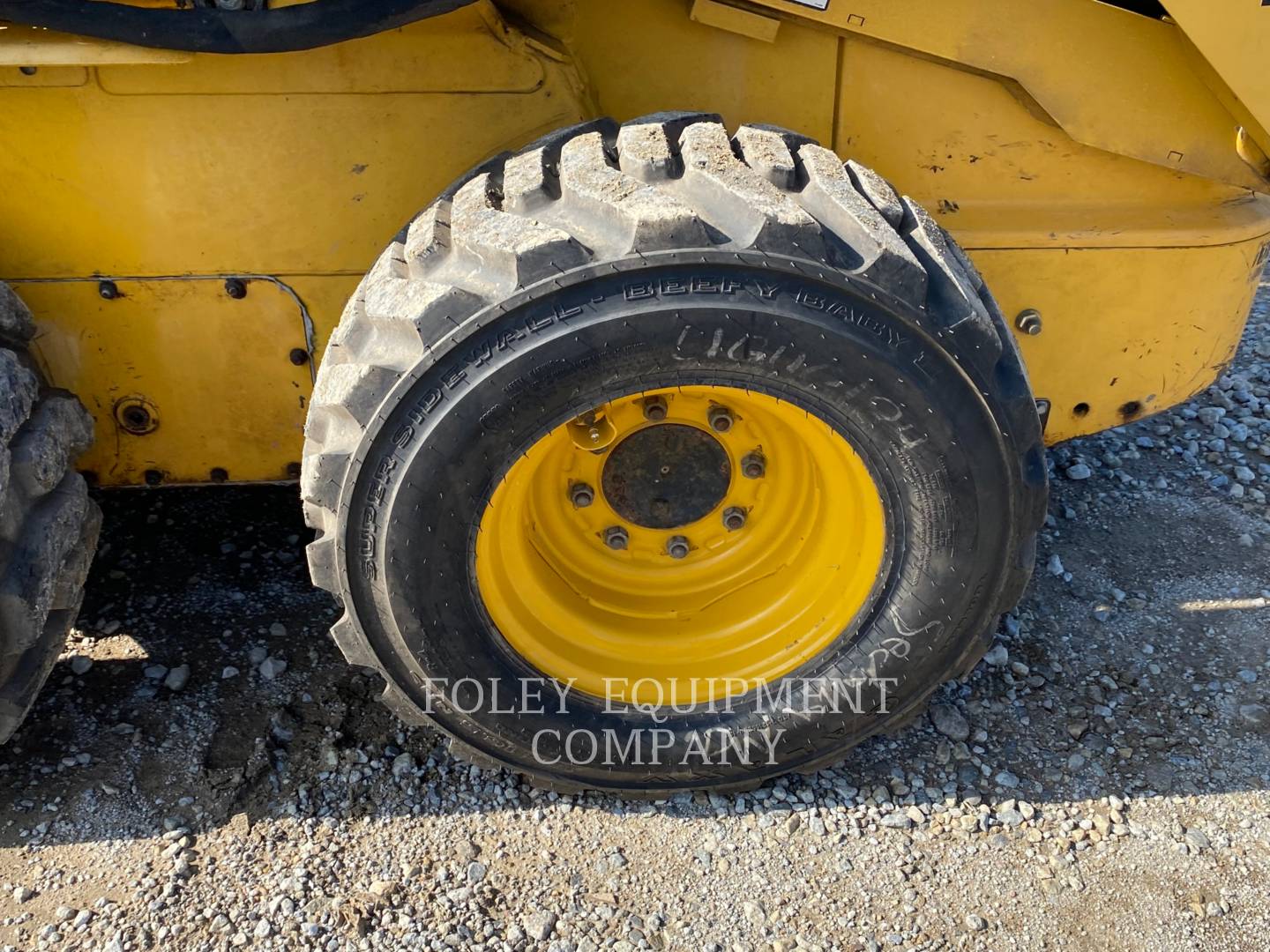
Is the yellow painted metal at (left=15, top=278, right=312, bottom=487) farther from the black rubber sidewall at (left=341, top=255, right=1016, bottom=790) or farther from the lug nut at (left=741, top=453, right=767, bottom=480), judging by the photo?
the lug nut at (left=741, top=453, right=767, bottom=480)

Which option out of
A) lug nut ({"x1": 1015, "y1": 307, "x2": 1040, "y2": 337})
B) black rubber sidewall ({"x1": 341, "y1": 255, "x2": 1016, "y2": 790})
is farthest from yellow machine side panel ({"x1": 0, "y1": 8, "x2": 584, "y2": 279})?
lug nut ({"x1": 1015, "y1": 307, "x2": 1040, "y2": 337})

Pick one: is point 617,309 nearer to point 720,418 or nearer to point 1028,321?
point 720,418

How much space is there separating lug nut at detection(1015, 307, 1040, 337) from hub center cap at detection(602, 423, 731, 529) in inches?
34.2

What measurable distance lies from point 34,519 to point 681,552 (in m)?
1.42

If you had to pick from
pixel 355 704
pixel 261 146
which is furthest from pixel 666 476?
pixel 261 146

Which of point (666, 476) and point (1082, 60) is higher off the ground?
point (1082, 60)

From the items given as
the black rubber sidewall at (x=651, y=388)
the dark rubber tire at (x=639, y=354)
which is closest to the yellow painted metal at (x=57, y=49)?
the dark rubber tire at (x=639, y=354)

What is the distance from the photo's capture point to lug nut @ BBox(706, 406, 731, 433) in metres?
2.37

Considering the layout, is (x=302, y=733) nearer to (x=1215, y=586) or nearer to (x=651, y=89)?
(x=651, y=89)

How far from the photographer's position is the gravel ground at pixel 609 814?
227 centimetres

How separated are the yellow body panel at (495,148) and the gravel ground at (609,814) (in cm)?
59

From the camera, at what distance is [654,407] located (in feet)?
7.73

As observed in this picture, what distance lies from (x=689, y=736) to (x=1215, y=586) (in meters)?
1.82

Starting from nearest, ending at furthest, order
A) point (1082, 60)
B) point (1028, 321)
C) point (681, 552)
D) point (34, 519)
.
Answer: point (34, 519)
point (1082, 60)
point (681, 552)
point (1028, 321)
